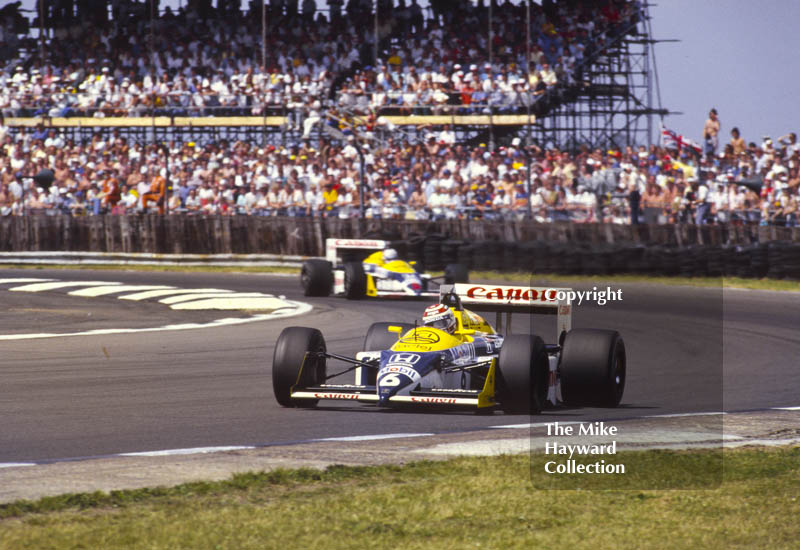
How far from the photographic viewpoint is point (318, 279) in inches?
805

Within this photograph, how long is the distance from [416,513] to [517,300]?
3927 millimetres

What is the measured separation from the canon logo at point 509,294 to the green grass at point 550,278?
18 cm

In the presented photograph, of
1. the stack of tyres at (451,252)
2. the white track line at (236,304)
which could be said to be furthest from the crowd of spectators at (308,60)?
the white track line at (236,304)

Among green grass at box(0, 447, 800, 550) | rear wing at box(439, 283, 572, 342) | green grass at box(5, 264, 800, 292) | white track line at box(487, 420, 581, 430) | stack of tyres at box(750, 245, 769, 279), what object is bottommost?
green grass at box(5, 264, 800, 292)

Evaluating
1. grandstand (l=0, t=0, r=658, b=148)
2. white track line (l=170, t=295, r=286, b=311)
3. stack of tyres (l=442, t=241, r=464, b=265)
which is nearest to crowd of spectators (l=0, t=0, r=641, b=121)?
grandstand (l=0, t=0, r=658, b=148)

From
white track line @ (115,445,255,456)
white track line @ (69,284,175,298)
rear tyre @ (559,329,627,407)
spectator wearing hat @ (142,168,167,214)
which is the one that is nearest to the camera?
white track line @ (115,445,255,456)

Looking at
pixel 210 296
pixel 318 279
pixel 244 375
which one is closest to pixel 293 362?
pixel 244 375

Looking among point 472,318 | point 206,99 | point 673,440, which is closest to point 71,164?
point 206,99

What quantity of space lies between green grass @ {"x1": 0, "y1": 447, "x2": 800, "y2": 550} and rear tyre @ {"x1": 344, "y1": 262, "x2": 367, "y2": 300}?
13.3 meters

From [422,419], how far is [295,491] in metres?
2.70

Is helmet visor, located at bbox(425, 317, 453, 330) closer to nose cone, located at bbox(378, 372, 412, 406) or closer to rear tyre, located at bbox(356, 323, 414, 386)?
rear tyre, located at bbox(356, 323, 414, 386)

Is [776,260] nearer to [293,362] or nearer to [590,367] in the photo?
[590,367]

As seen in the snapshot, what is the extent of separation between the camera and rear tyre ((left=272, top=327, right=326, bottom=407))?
341 inches

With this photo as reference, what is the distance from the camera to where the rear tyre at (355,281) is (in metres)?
19.8
